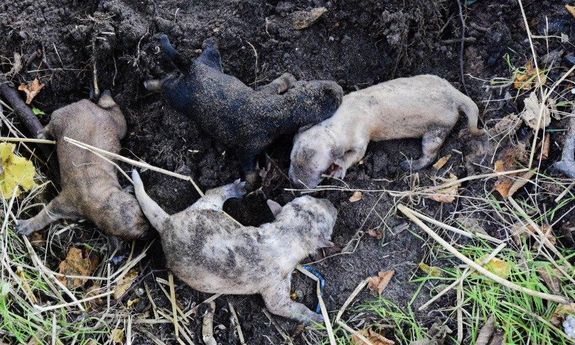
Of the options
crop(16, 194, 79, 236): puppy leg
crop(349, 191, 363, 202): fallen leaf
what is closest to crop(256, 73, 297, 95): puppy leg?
crop(349, 191, 363, 202): fallen leaf

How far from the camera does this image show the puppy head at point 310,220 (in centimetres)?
479

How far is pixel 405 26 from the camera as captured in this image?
502cm

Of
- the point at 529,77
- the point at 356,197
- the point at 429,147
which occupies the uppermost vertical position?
the point at 529,77

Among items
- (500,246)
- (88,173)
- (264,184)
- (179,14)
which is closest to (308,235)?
(264,184)

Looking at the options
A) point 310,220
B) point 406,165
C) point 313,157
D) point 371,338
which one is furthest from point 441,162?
point 371,338

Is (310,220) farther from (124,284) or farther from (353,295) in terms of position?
(124,284)

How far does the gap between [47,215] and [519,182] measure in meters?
3.54

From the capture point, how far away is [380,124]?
4.98 meters

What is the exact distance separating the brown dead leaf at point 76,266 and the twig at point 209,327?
954 mm

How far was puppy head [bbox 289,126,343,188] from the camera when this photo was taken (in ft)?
15.9

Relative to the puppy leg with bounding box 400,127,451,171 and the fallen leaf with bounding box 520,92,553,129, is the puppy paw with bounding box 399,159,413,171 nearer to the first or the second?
the puppy leg with bounding box 400,127,451,171

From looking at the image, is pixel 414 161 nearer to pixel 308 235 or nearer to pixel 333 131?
pixel 333 131

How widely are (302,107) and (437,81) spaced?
1.08m

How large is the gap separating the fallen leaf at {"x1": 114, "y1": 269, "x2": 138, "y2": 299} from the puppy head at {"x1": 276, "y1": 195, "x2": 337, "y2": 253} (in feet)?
3.90
